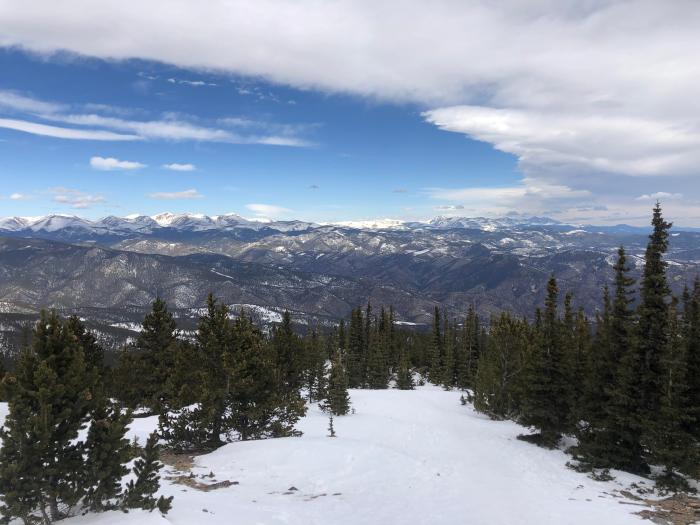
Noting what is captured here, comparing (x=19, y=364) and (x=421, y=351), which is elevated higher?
(x=19, y=364)

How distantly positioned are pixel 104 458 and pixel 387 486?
1256 centimetres

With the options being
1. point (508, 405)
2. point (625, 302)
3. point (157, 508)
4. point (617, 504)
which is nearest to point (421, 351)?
point (508, 405)

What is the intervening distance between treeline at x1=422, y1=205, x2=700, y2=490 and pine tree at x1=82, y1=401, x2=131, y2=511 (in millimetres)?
24198

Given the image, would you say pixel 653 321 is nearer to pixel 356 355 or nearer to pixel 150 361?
pixel 150 361

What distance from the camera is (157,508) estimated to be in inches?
527

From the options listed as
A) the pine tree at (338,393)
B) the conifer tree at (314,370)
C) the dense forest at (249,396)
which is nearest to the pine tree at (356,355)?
the conifer tree at (314,370)

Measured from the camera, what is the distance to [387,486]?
20312mm

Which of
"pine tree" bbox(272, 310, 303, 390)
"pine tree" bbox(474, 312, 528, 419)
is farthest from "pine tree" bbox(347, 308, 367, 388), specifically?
"pine tree" bbox(474, 312, 528, 419)

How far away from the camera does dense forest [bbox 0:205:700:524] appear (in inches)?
490

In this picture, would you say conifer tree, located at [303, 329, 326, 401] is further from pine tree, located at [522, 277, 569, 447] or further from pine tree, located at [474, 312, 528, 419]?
pine tree, located at [522, 277, 569, 447]

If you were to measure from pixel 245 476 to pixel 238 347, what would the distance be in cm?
761

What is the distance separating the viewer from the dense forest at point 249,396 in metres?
12.4

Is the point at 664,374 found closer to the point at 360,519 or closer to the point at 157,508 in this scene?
the point at 360,519

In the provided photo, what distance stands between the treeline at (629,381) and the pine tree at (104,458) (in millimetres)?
24198
